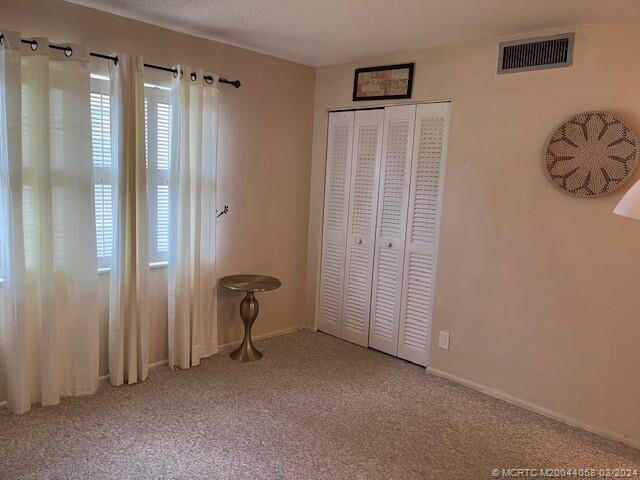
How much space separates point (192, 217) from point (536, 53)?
2.35 m

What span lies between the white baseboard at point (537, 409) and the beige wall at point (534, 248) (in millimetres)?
23

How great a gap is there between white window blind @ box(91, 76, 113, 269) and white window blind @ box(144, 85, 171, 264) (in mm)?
250

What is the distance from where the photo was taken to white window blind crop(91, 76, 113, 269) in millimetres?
2746

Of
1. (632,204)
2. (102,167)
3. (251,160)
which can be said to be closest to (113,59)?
(102,167)

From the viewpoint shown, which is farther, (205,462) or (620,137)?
(620,137)

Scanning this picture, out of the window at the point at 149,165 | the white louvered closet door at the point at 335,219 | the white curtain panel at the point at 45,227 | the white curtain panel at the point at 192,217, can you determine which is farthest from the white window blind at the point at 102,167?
the white louvered closet door at the point at 335,219

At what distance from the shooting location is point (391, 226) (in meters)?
3.58

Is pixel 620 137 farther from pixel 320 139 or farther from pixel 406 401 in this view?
pixel 320 139

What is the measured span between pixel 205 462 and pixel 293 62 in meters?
2.94

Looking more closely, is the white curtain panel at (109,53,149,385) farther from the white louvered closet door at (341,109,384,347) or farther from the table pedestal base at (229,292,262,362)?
the white louvered closet door at (341,109,384,347)

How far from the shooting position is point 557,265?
2758 mm

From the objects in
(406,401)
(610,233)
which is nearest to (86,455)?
(406,401)

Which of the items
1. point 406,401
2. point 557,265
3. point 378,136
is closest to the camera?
point 557,265

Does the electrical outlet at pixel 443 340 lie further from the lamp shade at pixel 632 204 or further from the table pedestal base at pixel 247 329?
the lamp shade at pixel 632 204
